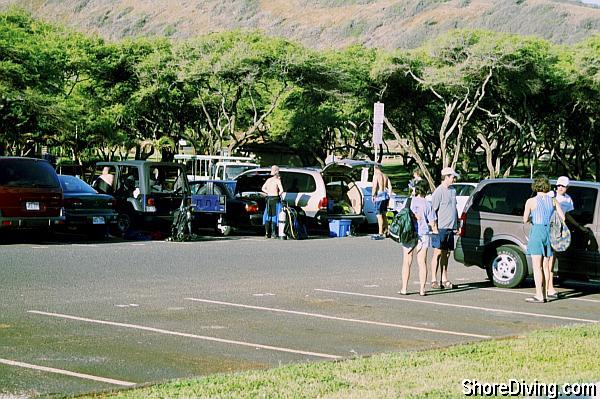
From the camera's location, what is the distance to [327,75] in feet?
163

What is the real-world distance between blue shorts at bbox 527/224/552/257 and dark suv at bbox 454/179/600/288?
109 cm

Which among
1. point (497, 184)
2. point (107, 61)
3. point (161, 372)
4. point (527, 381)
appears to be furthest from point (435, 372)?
point (107, 61)

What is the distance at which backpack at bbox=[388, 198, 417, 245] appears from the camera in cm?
1384

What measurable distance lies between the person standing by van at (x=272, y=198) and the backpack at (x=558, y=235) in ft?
34.7

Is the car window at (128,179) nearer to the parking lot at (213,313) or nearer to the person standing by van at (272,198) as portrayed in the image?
the person standing by van at (272,198)

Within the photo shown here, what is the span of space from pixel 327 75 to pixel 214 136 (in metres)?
9.68

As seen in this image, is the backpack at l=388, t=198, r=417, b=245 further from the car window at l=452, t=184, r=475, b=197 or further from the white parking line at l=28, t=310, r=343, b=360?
the car window at l=452, t=184, r=475, b=197

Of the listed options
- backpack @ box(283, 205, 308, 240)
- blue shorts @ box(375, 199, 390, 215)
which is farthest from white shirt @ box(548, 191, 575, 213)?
blue shorts @ box(375, 199, 390, 215)

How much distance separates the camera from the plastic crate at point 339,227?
25594mm

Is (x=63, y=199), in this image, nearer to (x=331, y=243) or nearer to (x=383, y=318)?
(x=331, y=243)

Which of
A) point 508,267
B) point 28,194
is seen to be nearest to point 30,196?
point 28,194

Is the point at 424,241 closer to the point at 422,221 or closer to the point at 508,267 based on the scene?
the point at 422,221

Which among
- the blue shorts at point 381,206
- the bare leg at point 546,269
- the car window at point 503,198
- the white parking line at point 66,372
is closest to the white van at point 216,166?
the blue shorts at point 381,206

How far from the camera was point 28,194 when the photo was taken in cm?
2016
